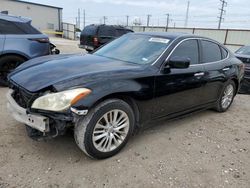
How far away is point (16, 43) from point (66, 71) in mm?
3206

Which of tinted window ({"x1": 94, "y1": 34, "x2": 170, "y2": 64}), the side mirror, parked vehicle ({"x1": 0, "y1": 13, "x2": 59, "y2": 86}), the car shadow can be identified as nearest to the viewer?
the car shadow

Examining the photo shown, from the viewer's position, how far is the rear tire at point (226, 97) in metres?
4.61

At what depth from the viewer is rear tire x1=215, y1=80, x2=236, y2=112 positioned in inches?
182

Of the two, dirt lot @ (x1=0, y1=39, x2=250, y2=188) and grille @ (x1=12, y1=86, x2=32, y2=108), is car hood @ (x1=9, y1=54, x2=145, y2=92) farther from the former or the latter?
dirt lot @ (x1=0, y1=39, x2=250, y2=188)

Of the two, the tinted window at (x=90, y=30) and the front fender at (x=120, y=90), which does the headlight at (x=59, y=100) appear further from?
the tinted window at (x=90, y=30)

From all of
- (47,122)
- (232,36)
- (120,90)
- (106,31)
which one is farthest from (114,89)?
(232,36)

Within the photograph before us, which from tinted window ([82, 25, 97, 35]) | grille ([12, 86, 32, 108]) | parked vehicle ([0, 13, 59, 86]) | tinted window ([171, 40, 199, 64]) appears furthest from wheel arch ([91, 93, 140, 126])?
tinted window ([82, 25, 97, 35])

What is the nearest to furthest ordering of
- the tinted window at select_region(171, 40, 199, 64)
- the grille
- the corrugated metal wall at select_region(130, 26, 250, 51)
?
1. the grille
2. the tinted window at select_region(171, 40, 199, 64)
3. the corrugated metal wall at select_region(130, 26, 250, 51)

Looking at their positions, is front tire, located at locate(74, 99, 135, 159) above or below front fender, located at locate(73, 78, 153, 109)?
below

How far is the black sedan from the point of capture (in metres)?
2.44

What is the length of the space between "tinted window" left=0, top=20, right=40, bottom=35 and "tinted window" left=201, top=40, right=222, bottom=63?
4007mm

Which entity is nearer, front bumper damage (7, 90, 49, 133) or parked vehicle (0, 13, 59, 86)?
front bumper damage (7, 90, 49, 133)

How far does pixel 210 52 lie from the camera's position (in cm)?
416

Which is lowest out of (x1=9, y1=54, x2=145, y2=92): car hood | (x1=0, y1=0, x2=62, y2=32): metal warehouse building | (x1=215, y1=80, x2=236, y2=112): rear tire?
(x1=215, y1=80, x2=236, y2=112): rear tire
